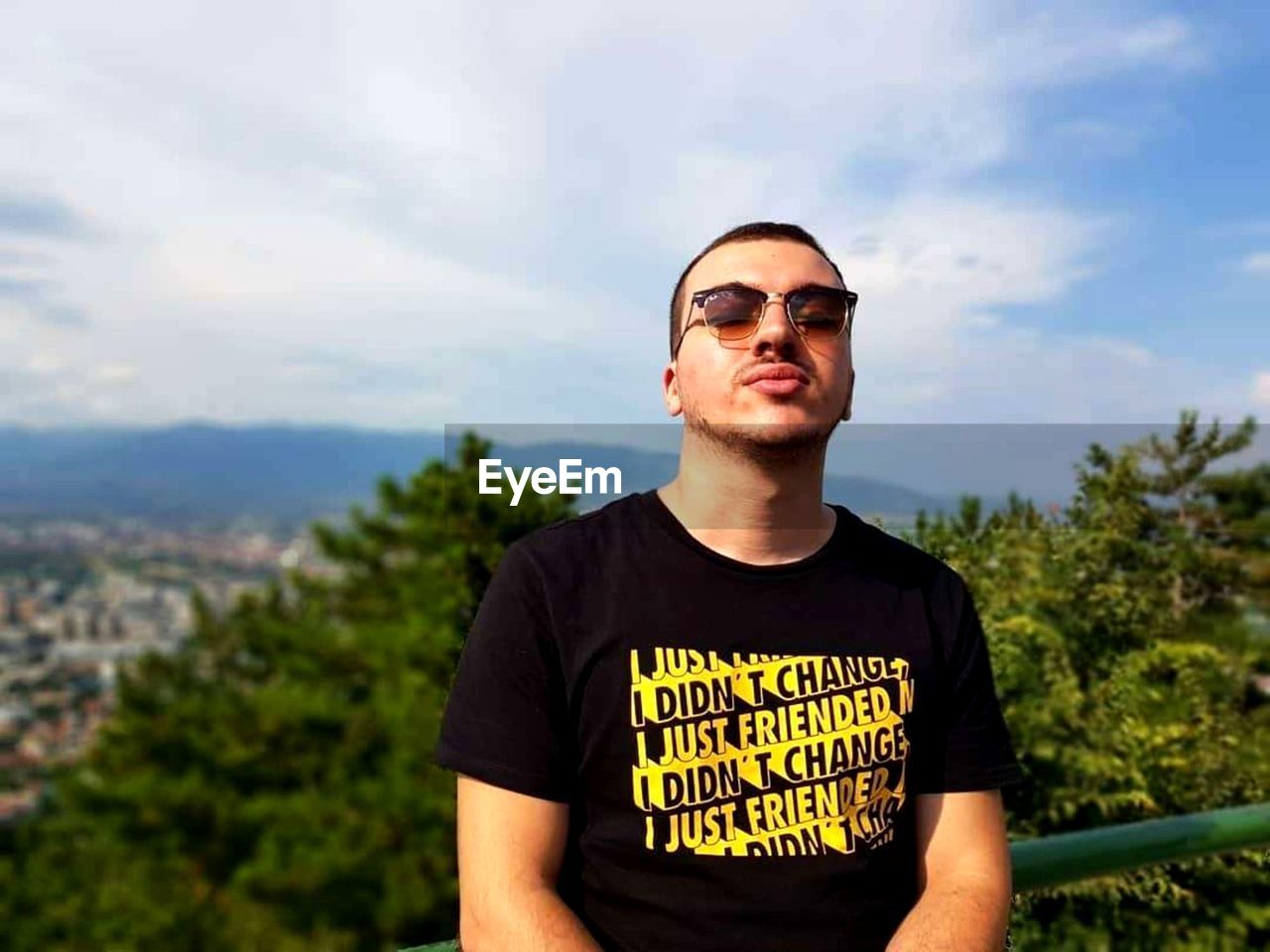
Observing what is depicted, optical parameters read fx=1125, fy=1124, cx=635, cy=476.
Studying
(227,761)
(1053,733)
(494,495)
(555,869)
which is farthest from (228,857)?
(555,869)

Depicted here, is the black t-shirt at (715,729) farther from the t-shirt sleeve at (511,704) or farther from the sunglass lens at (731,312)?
the sunglass lens at (731,312)

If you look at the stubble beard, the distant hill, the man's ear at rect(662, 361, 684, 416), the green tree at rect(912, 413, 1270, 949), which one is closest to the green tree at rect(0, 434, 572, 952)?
the distant hill

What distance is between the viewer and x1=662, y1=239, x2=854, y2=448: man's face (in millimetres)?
1448

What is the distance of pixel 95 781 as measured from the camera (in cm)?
1698

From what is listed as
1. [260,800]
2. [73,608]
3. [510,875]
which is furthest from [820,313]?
[260,800]

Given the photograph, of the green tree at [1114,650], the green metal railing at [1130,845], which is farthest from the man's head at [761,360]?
the green tree at [1114,650]

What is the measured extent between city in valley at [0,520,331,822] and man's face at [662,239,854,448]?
1278 cm

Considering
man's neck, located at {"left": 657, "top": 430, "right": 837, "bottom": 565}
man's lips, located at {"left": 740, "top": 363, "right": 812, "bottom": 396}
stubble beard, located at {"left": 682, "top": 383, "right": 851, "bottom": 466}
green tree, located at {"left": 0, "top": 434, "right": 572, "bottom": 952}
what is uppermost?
man's lips, located at {"left": 740, "top": 363, "right": 812, "bottom": 396}

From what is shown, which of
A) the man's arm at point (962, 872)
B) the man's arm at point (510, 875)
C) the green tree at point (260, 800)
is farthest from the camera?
the green tree at point (260, 800)

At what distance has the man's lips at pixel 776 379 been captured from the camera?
57.4 inches

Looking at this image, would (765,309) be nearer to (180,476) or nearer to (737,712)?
(737,712)

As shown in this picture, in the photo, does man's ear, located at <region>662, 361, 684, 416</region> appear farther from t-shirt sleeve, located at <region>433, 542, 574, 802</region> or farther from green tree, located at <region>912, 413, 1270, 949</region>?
green tree, located at <region>912, 413, 1270, 949</region>

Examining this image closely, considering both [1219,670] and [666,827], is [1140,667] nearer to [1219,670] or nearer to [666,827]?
[1219,670]

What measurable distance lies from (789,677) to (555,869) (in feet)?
1.17
